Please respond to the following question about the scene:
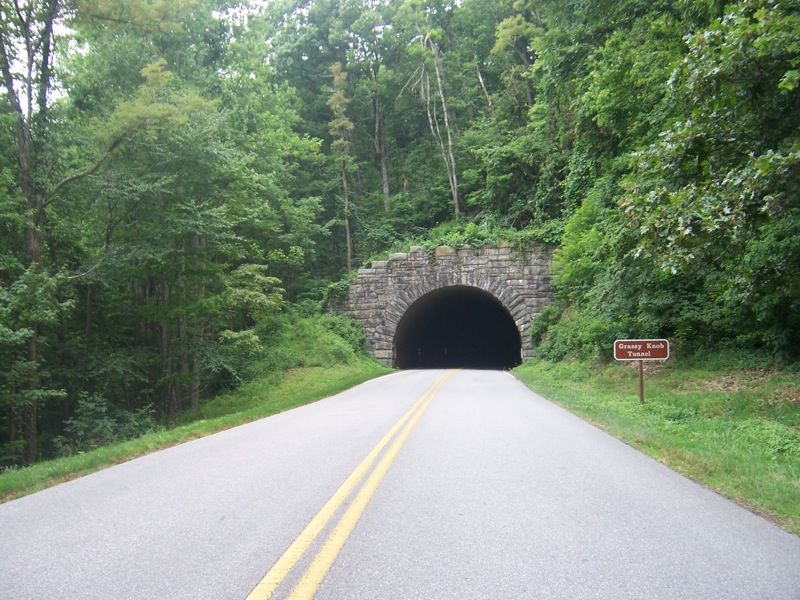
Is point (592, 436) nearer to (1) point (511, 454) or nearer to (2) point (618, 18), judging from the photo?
(1) point (511, 454)

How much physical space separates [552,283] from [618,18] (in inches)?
546

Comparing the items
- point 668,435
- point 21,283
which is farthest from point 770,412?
point 21,283

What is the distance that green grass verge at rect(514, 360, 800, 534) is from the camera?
5863 mm

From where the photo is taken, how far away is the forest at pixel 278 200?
8.58 meters

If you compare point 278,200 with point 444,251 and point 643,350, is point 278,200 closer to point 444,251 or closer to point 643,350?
point 444,251

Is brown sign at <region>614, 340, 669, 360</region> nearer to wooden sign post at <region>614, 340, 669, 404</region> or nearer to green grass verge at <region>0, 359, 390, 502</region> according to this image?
wooden sign post at <region>614, 340, 669, 404</region>

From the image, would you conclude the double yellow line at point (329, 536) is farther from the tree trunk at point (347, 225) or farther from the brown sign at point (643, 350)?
the tree trunk at point (347, 225)

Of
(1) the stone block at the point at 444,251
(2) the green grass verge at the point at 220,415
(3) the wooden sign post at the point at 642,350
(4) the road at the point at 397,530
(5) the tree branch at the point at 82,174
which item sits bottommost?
(2) the green grass verge at the point at 220,415

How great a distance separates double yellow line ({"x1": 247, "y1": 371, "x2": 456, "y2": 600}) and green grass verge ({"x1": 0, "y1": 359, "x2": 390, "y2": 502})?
146 inches

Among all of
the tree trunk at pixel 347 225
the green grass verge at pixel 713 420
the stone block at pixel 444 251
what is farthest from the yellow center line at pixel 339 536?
the tree trunk at pixel 347 225

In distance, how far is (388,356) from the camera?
29.2 meters

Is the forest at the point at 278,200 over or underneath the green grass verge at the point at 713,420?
over

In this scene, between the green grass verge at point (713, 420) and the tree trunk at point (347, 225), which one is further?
the tree trunk at point (347, 225)

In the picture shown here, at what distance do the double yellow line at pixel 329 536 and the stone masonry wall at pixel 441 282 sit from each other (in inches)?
835
